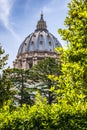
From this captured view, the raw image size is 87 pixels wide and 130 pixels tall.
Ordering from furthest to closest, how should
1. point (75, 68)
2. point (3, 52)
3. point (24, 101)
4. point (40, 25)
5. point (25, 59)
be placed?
point (40, 25) < point (25, 59) < point (24, 101) < point (3, 52) < point (75, 68)

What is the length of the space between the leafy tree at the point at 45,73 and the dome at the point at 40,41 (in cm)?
7443

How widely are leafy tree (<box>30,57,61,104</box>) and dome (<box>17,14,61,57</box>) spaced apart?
244ft

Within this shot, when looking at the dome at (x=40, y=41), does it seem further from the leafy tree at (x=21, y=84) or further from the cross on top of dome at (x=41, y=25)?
the leafy tree at (x=21, y=84)

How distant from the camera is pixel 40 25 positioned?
153 m

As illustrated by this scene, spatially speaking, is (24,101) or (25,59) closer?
(24,101)

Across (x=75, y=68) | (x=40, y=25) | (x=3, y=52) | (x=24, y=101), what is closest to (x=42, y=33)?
(x=40, y=25)

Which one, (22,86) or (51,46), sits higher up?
(51,46)

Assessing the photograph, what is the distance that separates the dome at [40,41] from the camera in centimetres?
13850

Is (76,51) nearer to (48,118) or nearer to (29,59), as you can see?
(48,118)

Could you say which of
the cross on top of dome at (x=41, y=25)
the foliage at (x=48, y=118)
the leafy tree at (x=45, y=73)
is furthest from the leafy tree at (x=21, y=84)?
the cross on top of dome at (x=41, y=25)

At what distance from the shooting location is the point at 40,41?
472ft

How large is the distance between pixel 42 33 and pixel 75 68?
135989 mm

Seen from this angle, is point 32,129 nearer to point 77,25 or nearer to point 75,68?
point 75,68

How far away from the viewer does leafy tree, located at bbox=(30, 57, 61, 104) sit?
5427 centimetres
